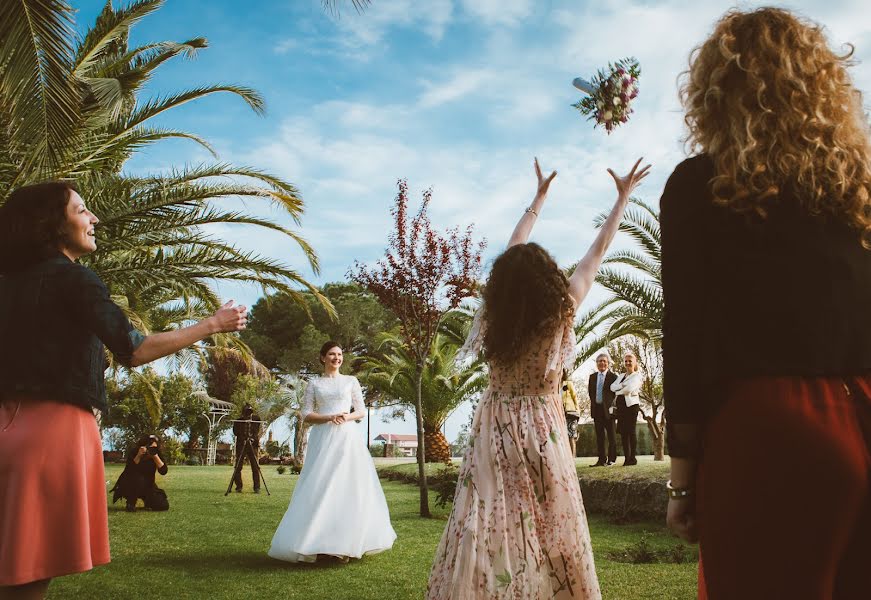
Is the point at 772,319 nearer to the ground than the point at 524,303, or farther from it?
nearer to the ground

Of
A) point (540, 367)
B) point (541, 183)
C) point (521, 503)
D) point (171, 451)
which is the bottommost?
point (171, 451)

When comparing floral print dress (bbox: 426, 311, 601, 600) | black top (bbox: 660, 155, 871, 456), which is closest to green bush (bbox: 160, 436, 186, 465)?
floral print dress (bbox: 426, 311, 601, 600)

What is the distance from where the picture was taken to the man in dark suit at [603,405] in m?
14.2

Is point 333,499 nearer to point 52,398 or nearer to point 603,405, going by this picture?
point 52,398

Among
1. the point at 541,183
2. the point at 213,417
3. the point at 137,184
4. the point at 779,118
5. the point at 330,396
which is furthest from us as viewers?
the point at 213,417

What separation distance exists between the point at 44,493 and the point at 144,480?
33.7ft

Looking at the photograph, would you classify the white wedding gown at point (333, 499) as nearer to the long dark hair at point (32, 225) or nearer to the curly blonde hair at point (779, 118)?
the long dark hair at point (32, 225)

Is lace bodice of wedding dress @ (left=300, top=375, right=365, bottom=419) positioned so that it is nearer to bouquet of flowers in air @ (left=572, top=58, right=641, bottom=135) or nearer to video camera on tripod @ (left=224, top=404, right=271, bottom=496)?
bouquet of flowers in air @ (left=572, top=58, right=641, bottom=135)

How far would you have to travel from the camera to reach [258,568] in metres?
6.63

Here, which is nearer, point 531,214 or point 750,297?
point 750,297

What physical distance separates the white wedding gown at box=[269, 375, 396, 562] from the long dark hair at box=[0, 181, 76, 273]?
474cm

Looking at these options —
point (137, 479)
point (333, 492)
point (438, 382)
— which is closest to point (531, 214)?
point (333, 492)

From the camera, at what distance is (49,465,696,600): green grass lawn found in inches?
224

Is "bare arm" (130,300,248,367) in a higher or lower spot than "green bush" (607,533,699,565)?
higher
